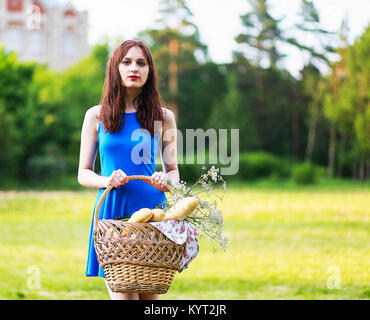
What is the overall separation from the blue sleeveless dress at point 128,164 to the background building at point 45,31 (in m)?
32.9

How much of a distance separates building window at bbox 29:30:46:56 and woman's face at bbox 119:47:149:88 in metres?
39.3

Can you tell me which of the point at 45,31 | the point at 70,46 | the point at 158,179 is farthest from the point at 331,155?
the point at 158,179

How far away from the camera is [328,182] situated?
29266 mm

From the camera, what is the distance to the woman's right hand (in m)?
2.57

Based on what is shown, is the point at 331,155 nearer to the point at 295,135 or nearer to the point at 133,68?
the point at 295,135

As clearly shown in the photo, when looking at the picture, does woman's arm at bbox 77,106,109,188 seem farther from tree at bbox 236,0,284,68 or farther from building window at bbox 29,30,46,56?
building window at bbox 29,30,46,56

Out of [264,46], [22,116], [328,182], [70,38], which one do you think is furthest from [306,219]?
[70,38]

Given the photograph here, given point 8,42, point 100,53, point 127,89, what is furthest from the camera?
point 100,53

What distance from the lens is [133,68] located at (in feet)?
8.89

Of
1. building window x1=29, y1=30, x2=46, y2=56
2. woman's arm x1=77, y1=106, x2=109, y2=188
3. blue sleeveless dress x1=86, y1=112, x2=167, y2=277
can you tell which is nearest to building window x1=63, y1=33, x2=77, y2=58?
building window x1=29, y1=30, x2=46, y2=56

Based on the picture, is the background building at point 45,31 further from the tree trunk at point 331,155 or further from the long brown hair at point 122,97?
the long brown hair at point 122,97

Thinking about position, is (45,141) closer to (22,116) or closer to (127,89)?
(22,116)
